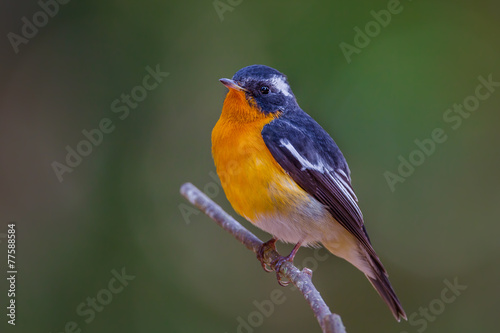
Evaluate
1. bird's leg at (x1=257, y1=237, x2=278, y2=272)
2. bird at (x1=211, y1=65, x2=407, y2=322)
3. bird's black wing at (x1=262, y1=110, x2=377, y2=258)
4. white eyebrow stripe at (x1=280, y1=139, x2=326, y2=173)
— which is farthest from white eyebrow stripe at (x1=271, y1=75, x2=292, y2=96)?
bird's leg at (x1=257, y1=237, x2=278, y2=272)

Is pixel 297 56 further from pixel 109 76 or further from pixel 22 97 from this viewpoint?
pixel 22 97

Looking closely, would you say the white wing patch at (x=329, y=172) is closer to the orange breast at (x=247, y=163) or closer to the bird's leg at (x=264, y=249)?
the orange breast at (x=247, y=163)

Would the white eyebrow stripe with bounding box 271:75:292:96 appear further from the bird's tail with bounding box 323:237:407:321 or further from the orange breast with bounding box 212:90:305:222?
the bird's tail with bounding box 323:237:407:321

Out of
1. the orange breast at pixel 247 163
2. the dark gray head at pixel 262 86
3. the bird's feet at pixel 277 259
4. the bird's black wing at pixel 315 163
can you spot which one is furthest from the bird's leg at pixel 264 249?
the dark gray head at pixel 262 86

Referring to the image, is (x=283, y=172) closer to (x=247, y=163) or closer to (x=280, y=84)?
(x=247, y=163)

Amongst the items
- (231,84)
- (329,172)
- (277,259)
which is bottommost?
(277,259)

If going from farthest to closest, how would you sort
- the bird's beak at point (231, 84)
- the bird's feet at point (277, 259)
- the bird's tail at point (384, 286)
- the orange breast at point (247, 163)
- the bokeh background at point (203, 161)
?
the bokeh background at point (203, 161) < the bird's tail at point (384, 286) < the bird's feet at point (277, 259) < the bird's beak at point (231, 84) < the orange breast at point (247, 163)

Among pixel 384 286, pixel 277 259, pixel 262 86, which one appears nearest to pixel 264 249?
pixel 277 259
